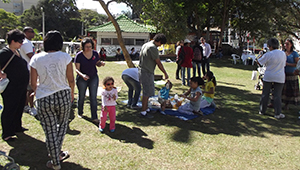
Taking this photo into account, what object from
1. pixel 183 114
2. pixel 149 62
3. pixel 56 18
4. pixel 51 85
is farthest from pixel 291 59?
pixel 56 18

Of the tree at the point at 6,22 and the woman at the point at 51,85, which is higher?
the tree at the point at 6,22

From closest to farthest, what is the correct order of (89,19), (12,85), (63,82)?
(63,82) → (12,85) → (89,19)

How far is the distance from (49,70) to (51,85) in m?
0.18

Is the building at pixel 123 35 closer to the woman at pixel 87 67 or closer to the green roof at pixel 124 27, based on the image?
the green roof at pixel 124 27

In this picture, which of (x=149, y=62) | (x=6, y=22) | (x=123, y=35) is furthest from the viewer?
(x=6, y=22)

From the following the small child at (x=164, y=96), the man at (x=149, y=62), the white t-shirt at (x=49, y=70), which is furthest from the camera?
the small child at (x=164, y=96)

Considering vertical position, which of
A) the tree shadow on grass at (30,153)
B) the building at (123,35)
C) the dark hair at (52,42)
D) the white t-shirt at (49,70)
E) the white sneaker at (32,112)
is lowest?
the tree shadow on grass at (30,153)

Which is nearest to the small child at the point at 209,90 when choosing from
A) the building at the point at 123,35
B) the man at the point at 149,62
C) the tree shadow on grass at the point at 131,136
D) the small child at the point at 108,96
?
the man at the point at 149,62

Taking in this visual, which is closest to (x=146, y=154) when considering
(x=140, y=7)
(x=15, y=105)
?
Result: (x=15, y=105)

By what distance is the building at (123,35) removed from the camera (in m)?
22.8

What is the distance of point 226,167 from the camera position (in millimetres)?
3414

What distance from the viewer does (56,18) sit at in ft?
182

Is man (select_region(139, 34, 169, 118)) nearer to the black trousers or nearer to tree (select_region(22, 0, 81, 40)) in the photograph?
the black trousers

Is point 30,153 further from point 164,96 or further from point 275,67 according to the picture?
point 275,67
